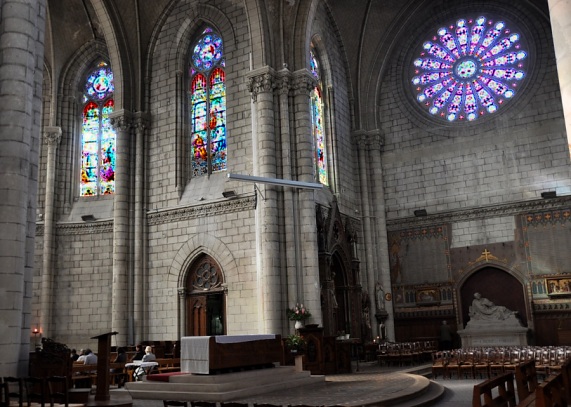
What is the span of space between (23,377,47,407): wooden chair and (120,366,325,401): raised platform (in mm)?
2479

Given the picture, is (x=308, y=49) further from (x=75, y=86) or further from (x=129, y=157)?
(x=75, y=86)

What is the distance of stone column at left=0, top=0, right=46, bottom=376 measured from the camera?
10234mm

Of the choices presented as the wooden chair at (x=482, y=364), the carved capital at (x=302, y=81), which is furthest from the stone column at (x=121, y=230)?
the wooden chair at (x=482, y=364)

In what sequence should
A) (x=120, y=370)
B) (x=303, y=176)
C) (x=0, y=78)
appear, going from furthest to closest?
1. (x=303, y=176)
2. (x=120, y=370)
3. (x=0, y=78)

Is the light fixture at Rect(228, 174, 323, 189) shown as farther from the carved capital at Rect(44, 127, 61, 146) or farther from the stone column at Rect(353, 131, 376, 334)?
the carved capital at Rect(44, 127, 61, 146)

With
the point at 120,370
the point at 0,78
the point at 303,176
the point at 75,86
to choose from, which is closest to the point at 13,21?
the point at 0,78

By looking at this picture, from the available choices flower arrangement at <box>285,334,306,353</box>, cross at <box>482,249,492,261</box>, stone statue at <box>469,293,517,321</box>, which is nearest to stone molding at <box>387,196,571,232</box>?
cross at <box>482,249,492,261</box>

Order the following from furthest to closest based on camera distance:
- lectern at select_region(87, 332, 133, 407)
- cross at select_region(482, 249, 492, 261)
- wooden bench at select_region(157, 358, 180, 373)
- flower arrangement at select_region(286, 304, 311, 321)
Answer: cross at select_region(482, 249, 492, 261) → flower arrangement at select_region(286, 304, 311, 321) → wooden bench at select_region(157, 358, 180, 373) → lectern at select_region(87, 332, 133, 407)

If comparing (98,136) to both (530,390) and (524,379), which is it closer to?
(530,390)

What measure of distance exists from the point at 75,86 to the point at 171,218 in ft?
25.9

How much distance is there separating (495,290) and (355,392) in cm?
1298

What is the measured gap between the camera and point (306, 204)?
19.0 metres

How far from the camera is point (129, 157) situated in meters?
22.7

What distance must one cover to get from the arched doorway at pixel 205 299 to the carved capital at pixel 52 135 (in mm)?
8140
